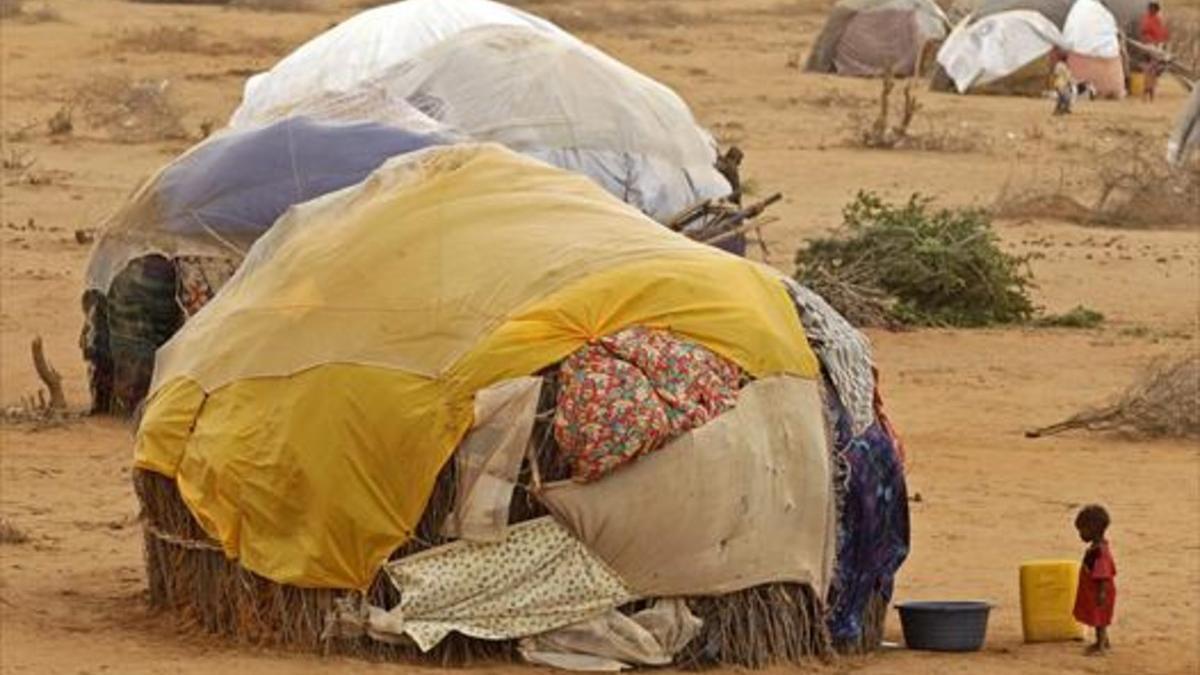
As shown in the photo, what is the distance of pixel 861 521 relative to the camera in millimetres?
9812

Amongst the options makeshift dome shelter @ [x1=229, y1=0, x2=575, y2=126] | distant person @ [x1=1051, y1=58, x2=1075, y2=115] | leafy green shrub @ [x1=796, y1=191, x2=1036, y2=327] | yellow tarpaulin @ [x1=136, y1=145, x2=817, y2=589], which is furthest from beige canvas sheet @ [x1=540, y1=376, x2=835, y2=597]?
distant person @ [x1=1051, y1=58, x2=1075, y2=115]

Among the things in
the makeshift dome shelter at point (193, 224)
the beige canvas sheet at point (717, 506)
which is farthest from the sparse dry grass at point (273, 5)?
the beige canvas sheet at point (717, 506)

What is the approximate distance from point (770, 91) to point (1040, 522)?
65.9 ft

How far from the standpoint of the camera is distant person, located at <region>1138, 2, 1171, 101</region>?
1332 inches

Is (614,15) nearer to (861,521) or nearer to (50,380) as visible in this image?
(50,380)

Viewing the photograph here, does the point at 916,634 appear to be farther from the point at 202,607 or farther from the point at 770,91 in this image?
the point at 770,91

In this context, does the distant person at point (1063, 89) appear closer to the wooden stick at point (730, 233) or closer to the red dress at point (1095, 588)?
the wooden stick at point (730, 233)

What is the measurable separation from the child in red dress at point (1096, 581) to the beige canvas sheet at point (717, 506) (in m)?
0.97

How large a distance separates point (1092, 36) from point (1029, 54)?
0.73 m

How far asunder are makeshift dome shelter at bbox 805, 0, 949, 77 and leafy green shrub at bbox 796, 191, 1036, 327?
54.0ft

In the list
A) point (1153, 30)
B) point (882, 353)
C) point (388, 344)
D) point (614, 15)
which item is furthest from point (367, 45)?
point (614, 15)

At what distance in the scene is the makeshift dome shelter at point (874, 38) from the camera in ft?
116

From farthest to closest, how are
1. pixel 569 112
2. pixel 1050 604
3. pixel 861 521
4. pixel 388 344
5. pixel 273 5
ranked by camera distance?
pixel 273 5
pixel 569 112
pixel 1050 604
pixel 861 521
pixel 388 344

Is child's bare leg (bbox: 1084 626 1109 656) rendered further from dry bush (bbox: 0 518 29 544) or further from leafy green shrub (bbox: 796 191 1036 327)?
leafy green shrub (bbox: 796 191 1036 327)
